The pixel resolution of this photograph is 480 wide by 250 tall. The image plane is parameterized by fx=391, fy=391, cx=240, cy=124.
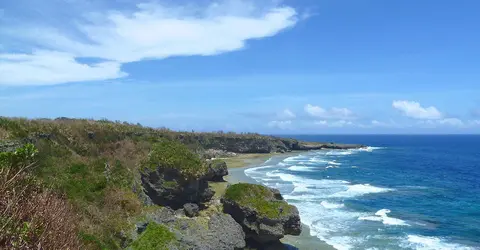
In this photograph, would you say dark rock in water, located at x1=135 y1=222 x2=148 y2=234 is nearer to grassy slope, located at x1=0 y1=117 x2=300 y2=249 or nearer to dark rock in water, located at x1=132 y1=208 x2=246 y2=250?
dark rock in water, located at x1=132 y1=208 x2=246 y2=250

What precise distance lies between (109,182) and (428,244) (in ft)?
80.6

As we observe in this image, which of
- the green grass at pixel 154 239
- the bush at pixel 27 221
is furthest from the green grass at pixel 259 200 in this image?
the bush at pixel 27 221

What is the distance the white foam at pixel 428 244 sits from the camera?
98.5 ft

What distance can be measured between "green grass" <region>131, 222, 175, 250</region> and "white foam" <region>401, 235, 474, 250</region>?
18852 millimetres

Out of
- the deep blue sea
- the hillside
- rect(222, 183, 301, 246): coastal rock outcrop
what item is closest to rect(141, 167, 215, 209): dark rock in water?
the hillside

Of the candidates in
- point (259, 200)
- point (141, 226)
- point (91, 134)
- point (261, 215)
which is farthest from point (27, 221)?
point (91, 134)

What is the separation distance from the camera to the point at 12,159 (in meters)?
14.8

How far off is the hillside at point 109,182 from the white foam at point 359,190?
2334cm

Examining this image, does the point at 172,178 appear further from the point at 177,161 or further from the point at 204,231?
the point at 204,231

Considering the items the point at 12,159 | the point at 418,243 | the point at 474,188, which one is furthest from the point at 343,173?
the point at 12,159

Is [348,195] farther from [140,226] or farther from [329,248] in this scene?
[140,226]

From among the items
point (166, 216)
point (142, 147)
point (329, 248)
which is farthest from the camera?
point (142, 147)

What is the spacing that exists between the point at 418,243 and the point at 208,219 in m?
17.0

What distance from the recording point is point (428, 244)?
30.6 metres
